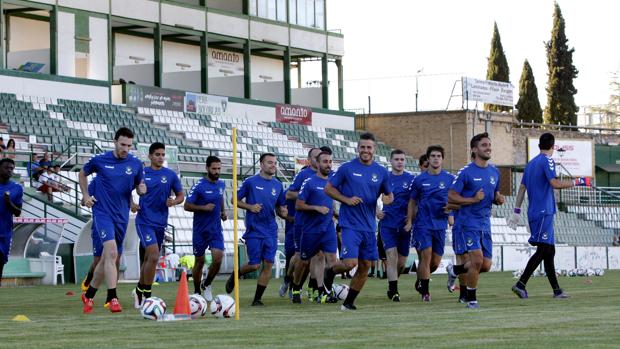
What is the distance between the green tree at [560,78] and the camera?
85438mm

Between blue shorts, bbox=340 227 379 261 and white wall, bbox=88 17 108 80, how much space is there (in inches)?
1286

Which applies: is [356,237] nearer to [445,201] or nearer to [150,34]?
[445,201]

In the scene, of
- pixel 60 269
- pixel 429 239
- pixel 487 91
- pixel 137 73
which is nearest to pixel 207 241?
pixel 429 239

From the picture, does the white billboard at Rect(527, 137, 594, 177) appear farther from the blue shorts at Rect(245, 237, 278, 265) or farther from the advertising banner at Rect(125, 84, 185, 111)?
the blue shorts at Rect(245, 237, 278, 265)

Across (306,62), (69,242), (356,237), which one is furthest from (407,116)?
(356,237)

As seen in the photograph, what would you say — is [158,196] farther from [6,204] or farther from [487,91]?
[487,91]

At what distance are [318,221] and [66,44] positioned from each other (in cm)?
2951

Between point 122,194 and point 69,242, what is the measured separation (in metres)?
13.6

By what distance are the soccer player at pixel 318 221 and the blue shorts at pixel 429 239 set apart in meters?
1.65

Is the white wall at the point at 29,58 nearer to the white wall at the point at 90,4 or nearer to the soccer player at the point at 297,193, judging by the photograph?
the white wall at the point at 90,4

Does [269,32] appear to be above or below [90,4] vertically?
above

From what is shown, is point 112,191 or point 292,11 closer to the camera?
point 112,191

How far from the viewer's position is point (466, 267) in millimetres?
18750

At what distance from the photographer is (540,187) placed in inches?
755
